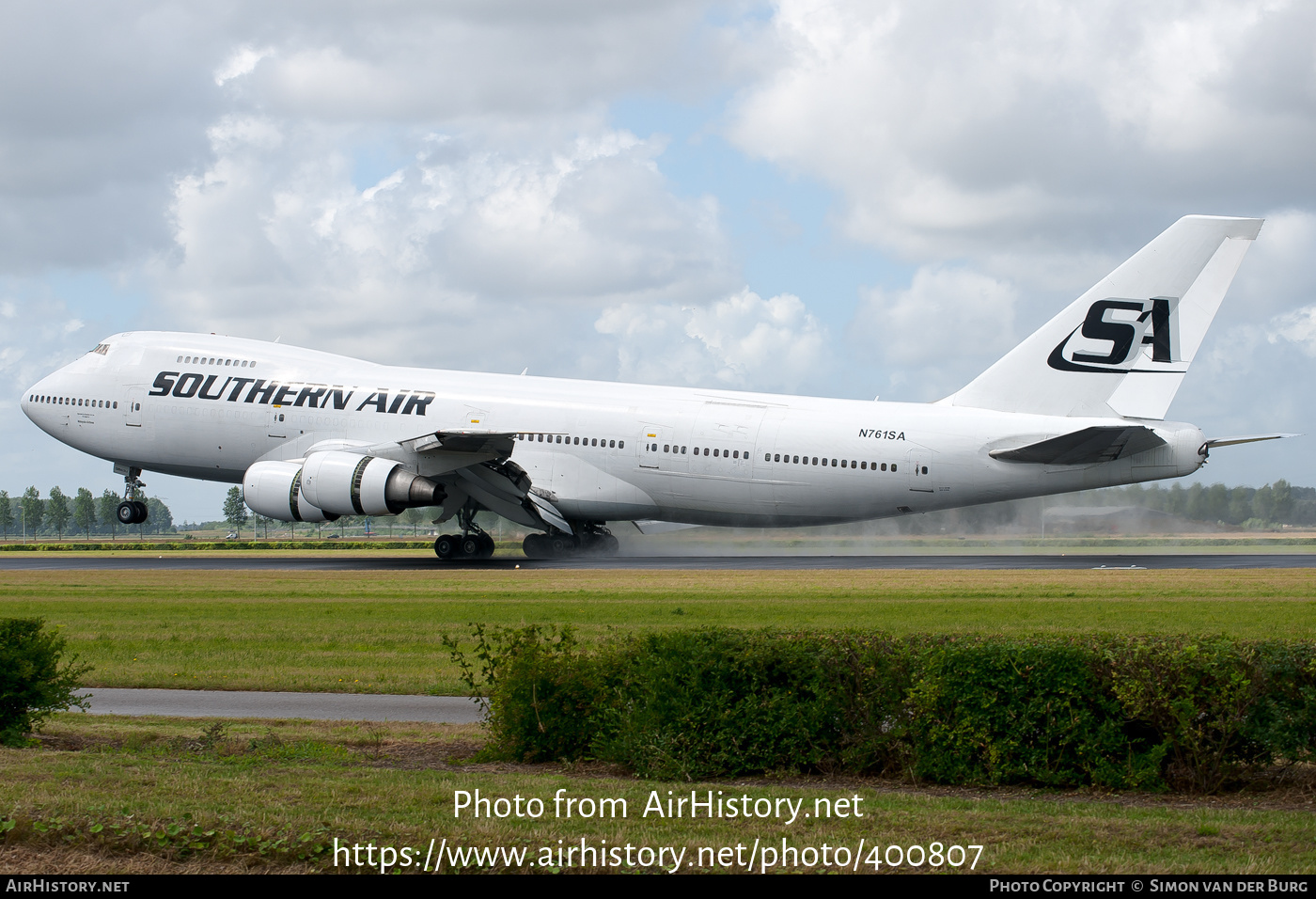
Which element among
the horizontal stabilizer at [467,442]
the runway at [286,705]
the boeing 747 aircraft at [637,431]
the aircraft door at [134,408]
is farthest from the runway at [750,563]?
the runway at [286,705]

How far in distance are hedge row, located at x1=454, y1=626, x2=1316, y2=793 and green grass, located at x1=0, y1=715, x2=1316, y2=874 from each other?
0.25 metres

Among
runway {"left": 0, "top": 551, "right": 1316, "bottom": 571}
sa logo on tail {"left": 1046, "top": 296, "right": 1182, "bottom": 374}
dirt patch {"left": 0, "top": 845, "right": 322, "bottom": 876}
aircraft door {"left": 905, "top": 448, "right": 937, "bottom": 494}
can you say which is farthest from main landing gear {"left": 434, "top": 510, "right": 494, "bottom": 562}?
dirt patch {"left": 0, "top": 845, "right": 322, "bottom": 876}

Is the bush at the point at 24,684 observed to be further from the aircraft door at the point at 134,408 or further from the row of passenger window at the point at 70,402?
the row of passenger window at the point at 70,402

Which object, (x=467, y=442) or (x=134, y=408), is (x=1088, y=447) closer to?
(x=467, y=442)

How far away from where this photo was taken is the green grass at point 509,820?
22.6 ft

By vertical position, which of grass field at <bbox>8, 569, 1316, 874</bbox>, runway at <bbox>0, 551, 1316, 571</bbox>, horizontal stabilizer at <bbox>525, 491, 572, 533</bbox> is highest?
horizontal stabilizer at <bbox>525, 491, 572, 533</bbox>

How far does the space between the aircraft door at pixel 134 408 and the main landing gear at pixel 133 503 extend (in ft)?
8.56

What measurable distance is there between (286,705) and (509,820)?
722 centimetres

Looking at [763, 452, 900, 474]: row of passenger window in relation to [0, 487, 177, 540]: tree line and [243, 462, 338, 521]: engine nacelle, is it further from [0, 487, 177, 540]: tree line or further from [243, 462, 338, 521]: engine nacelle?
[0, 487, 177, 540]: tree line

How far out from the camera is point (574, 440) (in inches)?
1535

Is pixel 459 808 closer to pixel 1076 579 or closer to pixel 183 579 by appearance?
pixel 1076 579

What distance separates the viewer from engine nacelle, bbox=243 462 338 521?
37375 mm

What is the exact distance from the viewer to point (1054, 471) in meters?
34.8

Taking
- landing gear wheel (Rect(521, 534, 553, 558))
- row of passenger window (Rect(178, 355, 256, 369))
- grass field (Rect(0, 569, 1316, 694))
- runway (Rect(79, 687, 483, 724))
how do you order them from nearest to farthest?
runway (Rect(79, 687, 483, 724)) → grass field (Rect(0, 569, 1316, 694)) → landing gear wheel (Rect(521, 534, 553, 558)) → row of passenger window (Rect(178, 355, 256, 369))
